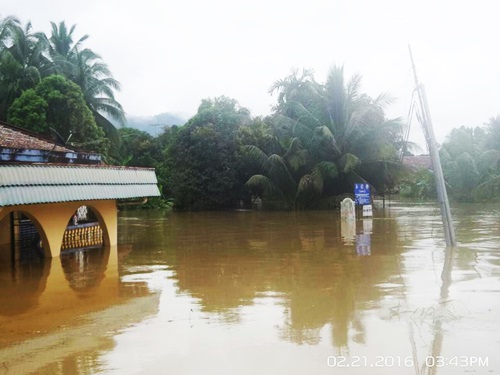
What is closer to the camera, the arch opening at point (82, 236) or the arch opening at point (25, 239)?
the arch opening at point (25, 239)

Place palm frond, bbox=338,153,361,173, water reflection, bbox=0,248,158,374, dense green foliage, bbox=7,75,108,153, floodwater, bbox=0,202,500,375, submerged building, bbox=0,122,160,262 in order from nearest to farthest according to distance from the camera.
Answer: floodwater, bbox=0,202,500,375 < water reflection, bbox=0,248,158,374 < submerged building, bbox=0,122,160,262 < dense green foliage, bbox=7,75,108,153 < palm frond, bbox=338,153,361,173

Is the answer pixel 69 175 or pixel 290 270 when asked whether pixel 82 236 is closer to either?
pixel 69 175

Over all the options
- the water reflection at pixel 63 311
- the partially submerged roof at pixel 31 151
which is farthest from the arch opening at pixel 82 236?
the water reflection at pixel 63 311

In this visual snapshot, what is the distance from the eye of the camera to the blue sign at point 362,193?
2317cm

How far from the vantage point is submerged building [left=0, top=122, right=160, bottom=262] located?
34.9 feet

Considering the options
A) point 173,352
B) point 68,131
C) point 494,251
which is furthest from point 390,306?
point 68,131

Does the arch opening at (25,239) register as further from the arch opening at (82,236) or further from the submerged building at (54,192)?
the arch opening at (82,236)

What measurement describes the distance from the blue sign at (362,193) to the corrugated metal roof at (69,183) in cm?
1103

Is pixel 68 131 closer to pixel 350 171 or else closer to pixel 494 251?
pixel 350 171

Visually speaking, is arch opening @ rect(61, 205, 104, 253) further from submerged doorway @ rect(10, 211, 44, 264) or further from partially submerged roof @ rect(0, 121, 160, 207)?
partially submerged roof @ rect(0, 121, 160, 207)

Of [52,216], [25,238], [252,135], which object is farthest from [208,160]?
[52,216]

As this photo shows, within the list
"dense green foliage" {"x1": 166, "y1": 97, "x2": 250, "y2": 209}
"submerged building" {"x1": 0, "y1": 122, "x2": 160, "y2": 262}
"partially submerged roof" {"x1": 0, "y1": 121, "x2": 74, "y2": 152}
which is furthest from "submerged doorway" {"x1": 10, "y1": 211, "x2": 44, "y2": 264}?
"dense green foliage" {"x1": 166, "y1": 97, "x2": 250, "y2": 209}

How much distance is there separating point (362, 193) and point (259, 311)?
55.2 feet

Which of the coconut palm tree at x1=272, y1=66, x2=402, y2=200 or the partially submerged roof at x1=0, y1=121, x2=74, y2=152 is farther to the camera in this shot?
the coconut palm tree at x1=272, y1=66, x2=402, y2=200
